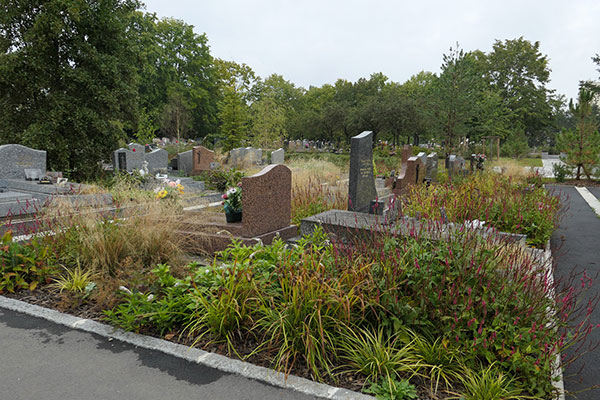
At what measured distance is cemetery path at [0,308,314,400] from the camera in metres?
2.89

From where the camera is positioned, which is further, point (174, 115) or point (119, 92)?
point (174, 115)

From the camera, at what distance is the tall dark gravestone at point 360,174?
740 centimetres

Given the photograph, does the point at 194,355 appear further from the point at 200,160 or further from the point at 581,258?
the point at 200,160

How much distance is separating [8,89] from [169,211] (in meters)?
11.7

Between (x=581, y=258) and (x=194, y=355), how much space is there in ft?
21.9

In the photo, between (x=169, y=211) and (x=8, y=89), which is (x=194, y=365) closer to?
(x=169, y=211)

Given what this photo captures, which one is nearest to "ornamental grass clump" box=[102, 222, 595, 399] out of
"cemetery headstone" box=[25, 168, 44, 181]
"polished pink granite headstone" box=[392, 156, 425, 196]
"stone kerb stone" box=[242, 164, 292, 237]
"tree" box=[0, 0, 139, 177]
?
"stone kerb stone" box=[242, 164, 292, 237]

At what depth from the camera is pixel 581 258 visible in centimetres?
674

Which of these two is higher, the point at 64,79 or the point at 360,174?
the point at 64,79

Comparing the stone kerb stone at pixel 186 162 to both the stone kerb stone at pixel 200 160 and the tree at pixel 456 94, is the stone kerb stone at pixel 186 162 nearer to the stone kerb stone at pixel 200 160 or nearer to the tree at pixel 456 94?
the stone kerb stone at pixel 200 160

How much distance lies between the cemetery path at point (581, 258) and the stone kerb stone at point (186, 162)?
15076mm

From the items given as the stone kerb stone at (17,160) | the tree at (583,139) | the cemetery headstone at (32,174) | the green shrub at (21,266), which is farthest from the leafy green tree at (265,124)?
the green shrub at (21,266)

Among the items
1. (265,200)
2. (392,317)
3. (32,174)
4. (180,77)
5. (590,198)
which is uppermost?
(180,77)

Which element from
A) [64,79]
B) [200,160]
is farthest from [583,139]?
[64,79]
